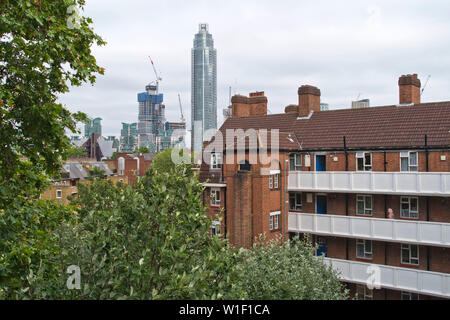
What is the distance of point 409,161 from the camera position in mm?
31453

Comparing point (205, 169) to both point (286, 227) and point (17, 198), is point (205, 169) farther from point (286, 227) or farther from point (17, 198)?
point (17, 198)

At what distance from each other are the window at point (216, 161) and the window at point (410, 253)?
1526 centimetres

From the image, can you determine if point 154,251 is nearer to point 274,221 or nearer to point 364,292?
point 274,221

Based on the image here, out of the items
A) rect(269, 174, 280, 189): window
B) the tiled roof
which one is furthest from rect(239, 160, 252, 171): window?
the tiled roof

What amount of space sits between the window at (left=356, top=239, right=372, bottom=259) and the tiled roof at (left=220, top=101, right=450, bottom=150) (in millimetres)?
7412

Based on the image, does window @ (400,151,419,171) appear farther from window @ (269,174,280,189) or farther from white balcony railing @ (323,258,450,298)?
window @ (269,174,280,189)

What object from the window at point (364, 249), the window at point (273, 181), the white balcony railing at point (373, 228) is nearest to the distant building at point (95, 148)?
the window at point (273, 181)

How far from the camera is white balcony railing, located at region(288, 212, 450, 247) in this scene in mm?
29094

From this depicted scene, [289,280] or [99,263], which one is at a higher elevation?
[99,263]

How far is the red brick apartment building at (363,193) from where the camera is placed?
1177 inches
